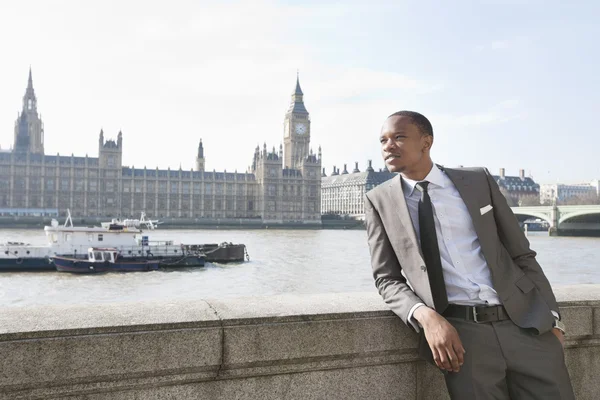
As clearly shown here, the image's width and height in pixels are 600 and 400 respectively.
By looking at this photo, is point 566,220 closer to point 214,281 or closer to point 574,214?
point 574,214

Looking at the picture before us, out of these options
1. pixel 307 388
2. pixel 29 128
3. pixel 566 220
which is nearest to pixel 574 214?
pixel 566 220

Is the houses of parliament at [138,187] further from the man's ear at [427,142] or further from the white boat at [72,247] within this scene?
the man's ear at [427,142]

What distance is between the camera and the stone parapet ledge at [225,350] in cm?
161

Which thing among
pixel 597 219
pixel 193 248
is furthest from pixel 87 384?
pixel 597 219

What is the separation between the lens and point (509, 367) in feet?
5.81

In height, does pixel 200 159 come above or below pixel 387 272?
above

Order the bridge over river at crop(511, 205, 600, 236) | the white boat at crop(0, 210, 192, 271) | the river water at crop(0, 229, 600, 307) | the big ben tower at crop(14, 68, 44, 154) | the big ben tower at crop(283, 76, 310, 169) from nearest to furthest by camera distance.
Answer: the river water at crop(0, 229, 600, 307) → the white boat at crop(0, 210, 192, 271) → the bridge over river at crop(511, 205, 600, 236) → the big ben tower at crop(14, 68, 44, 154) → the big ben tower at crop(283, 76, 310, 169)

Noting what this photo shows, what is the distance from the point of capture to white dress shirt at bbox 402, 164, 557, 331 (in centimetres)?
186

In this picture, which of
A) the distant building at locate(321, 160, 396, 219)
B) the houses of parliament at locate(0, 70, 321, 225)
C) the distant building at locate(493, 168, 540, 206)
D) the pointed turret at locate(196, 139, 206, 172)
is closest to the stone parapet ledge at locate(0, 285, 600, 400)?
the houses of parliament at locate(0, 70, 321, 225)

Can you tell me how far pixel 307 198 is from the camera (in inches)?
3418

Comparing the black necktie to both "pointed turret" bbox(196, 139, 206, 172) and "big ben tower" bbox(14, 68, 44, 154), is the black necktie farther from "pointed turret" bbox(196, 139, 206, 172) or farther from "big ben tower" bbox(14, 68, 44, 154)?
"pointed turret" bbox(196, 139, 206, 172)

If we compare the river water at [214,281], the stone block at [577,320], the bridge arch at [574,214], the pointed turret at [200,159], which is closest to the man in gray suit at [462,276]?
the stone block at [577,320]

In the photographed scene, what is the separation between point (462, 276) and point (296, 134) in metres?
94.5

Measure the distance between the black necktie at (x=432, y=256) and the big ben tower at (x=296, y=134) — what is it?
302ft
